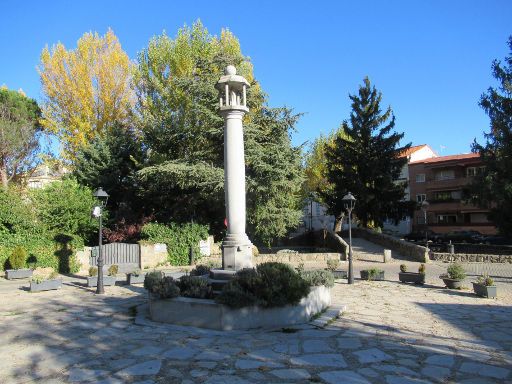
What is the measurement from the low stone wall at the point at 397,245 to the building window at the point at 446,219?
1616cm

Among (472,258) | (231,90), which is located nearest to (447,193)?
(472,258)

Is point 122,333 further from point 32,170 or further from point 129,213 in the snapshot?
point 32,170

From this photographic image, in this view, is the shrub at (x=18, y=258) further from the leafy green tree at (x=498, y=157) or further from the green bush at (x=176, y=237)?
the leafy green tree at (x=498, y=157)

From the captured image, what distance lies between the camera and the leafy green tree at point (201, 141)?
22.7 m

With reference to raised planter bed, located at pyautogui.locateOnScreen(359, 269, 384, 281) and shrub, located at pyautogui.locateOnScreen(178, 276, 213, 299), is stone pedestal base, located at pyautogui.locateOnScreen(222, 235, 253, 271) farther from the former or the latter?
raised planter bed, located at pyautogui.locateOnScreen(359, 269, 384, 281)

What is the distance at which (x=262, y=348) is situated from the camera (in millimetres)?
6547

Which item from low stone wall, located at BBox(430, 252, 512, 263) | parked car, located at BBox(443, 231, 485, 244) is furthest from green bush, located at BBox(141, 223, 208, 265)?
parked car, located at BBox(443, 231, 485, 244)

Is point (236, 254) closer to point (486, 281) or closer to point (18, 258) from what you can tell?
point (486, 281)

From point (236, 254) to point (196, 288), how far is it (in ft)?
4.80

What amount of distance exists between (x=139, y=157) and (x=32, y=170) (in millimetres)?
11534

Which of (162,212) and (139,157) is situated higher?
(139,157)

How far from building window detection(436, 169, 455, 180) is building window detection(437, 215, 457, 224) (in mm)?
4302

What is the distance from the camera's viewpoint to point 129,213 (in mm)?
26031

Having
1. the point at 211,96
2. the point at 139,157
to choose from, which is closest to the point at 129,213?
the point at 139,157
